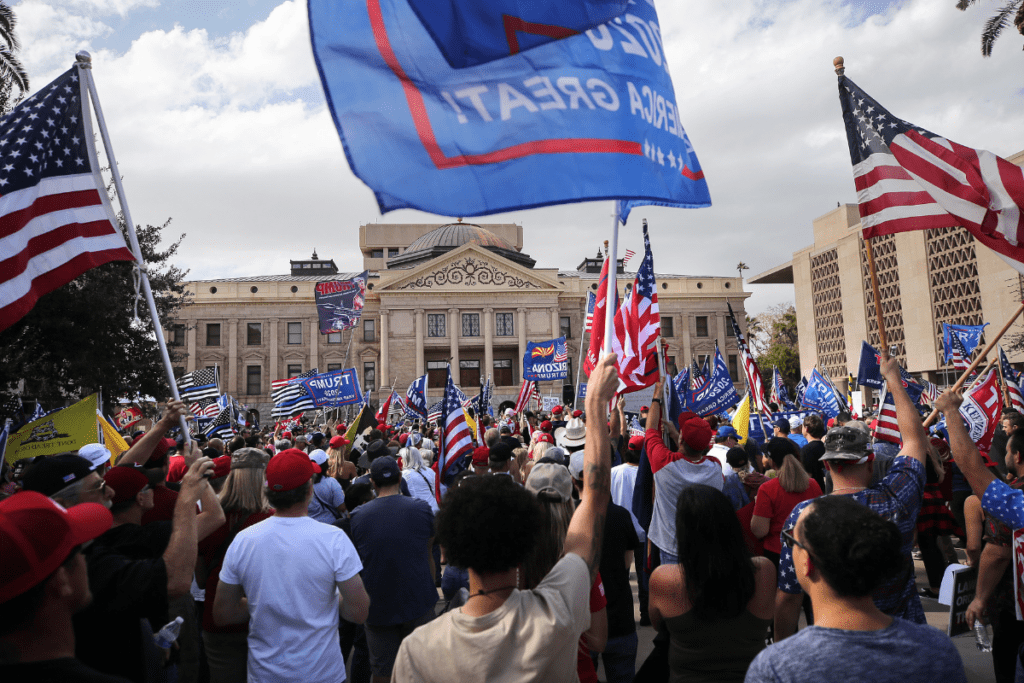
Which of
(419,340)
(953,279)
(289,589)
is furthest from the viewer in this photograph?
(419,340)

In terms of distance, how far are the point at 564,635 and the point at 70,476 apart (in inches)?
95.6

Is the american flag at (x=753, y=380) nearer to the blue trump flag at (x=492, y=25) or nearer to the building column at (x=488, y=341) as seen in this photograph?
the blue trump flag at (x=492, y=25)

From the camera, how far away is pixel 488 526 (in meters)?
2.18

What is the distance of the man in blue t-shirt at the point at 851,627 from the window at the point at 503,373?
177 ft

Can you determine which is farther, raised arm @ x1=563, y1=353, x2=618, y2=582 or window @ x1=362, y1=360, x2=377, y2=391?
window @ x1=362, y1=360, x2=377, y2=391

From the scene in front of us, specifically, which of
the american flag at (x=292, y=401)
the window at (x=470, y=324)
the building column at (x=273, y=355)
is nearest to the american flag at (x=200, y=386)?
the american flag at (x=292, y=401)

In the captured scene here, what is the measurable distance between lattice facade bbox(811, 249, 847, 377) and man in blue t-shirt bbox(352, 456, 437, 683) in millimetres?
50556

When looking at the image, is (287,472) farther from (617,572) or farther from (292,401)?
(292,401)

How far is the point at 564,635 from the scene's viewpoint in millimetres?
2088

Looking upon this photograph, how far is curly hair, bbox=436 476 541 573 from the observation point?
2.15 m

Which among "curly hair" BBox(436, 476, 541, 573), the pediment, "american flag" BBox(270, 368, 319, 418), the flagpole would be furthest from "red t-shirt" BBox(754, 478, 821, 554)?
the pediment

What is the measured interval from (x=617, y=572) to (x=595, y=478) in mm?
1844

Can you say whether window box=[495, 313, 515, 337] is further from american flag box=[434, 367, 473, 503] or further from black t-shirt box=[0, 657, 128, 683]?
black t-shirt box=[0, 657, 128, 683]

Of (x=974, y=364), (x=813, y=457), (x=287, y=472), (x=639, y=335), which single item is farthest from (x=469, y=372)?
(x=287, y=472)
